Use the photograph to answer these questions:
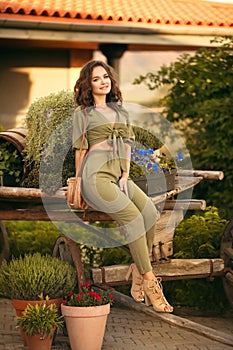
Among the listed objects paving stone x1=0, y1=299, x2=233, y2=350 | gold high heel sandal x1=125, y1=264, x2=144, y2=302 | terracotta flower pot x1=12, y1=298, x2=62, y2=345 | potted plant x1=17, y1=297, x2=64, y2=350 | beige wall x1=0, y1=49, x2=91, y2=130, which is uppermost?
beige wall x1=0, y1=49, x2=91, y2=130

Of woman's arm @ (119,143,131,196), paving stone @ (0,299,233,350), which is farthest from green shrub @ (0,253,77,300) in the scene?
woman's arm @ (119,143,131,196)

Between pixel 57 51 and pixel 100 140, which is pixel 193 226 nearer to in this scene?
pixel 100 140

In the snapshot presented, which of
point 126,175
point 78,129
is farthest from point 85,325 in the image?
point 78,129

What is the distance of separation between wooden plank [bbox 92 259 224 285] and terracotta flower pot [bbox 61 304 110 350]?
63 cm

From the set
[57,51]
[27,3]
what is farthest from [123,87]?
[27,3]

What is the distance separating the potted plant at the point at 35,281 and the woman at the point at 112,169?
0.57 metres

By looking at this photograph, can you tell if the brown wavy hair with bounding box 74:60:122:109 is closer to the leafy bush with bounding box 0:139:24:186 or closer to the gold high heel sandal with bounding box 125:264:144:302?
the leafy bush with bounding box 0:139:24:186

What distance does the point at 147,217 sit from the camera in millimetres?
6949

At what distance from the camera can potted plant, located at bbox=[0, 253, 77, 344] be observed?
6.94 m

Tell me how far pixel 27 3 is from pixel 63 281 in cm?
689

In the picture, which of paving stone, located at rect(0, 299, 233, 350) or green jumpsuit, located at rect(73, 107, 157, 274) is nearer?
green jumpsuit, located at rect(73, 107, 157, 274)

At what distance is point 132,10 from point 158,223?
6846 mm

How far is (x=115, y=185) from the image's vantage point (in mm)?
6805

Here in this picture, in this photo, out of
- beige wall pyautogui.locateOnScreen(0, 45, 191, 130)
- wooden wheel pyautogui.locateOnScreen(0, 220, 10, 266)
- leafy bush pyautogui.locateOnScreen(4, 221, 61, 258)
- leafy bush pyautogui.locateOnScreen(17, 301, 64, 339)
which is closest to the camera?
leafy bush pyautogui.locateOnScreen(17, 301, 64, 339)
